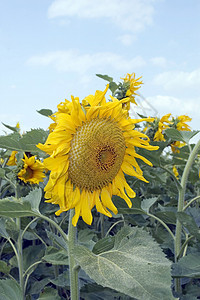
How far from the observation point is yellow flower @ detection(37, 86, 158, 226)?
97 cm

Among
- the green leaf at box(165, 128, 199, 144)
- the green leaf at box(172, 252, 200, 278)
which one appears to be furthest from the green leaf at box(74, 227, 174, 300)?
the green leaf at box(165, 128, 199, 144)

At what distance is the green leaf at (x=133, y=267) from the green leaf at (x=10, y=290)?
49 cm

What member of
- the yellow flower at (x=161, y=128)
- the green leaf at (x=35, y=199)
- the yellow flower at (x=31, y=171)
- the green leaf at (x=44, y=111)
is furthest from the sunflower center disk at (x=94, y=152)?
the yellow flower at (x=161, y=128)

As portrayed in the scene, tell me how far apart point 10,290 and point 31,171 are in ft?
2.88

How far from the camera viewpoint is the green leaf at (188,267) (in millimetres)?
1284

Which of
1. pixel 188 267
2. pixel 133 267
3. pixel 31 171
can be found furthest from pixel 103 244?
pixel 31 171

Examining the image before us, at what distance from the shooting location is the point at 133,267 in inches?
31.7

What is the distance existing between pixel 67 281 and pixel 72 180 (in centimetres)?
66

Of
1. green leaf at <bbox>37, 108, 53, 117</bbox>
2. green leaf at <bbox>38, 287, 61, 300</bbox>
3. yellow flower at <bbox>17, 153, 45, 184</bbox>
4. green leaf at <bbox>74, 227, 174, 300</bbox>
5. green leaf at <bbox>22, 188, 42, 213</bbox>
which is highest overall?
green leaf at <bbox>37, 108, 53, 117</bbox>

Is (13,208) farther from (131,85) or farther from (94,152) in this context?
(131,85)

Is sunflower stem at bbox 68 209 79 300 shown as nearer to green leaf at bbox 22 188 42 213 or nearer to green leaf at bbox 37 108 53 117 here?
green leaf at bbox 22 188 42 213

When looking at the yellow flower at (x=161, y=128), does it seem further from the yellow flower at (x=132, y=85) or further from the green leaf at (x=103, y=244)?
the green leaf at (x=103, y=244)

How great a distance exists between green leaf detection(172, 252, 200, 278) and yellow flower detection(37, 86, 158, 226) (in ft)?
1.49

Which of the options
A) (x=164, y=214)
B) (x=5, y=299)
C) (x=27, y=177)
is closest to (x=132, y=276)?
(x=5, y=299)
